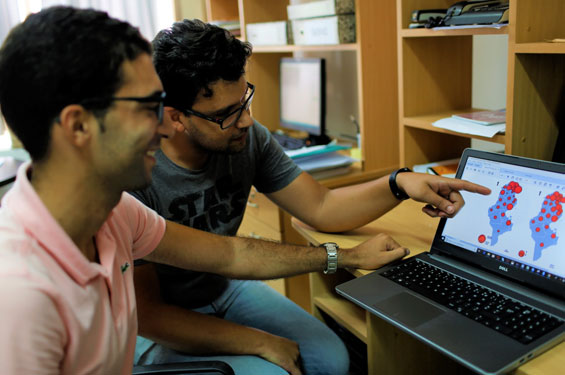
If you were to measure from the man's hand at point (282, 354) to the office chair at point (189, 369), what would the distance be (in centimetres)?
25

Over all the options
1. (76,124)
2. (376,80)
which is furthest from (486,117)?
(76,124)

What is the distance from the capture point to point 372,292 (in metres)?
1.15

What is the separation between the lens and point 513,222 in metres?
1.15

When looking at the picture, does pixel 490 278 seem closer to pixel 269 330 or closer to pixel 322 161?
pixel 269 330

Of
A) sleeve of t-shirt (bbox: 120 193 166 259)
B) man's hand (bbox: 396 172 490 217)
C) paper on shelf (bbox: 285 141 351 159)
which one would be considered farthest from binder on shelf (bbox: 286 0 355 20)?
sleeve of t-shirt (bbox: 120 193 166 259)

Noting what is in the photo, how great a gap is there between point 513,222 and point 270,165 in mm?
691

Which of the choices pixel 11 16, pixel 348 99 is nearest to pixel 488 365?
pixel 348 99

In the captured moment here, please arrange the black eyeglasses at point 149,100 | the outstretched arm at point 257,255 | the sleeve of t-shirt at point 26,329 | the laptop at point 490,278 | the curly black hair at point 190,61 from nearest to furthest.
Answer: the sleeve of t-shirt at point 26,329
the black eyeglasses at point 149,100
the laptop at point 490,278
the outstretched arm at point 257,255
the curly black hair at point 190,61

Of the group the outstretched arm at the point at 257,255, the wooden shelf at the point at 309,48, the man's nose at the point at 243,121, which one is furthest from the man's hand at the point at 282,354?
the wooden shelf at the point at 309,48

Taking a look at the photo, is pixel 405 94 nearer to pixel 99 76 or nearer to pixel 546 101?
pixel 546 101

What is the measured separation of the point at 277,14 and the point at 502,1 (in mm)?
1540

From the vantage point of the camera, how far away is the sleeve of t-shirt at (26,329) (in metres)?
0.69

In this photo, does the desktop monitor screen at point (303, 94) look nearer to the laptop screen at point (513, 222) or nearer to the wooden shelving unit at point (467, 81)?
the wooden shelving unit at point (467, 81)

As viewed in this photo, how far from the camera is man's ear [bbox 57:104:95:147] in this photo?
0.78m
